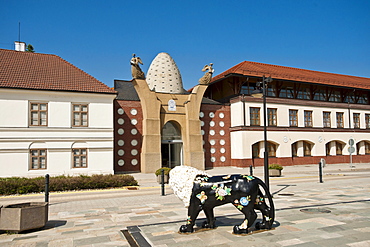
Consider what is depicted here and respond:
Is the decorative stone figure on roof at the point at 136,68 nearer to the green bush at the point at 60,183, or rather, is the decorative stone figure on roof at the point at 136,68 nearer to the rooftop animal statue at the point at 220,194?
the green bush at the point at 60,183

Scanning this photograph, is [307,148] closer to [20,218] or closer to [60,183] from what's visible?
[60,183]

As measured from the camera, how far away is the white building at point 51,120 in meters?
22.6

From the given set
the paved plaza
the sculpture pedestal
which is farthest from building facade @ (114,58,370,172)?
the sculpture pedestal

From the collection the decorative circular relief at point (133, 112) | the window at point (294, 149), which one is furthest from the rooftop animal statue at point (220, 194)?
the window at point (294, 149)

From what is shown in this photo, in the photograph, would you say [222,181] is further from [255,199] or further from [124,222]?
[124,222]

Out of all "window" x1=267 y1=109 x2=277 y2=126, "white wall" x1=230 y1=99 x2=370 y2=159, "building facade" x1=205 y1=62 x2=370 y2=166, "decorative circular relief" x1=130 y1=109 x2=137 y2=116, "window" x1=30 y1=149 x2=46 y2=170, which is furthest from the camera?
"window" x1=267 y1=109 x2=277 y2=126

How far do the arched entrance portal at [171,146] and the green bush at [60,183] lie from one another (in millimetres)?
12528

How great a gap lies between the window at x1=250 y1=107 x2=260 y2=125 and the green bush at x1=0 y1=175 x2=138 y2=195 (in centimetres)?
1840

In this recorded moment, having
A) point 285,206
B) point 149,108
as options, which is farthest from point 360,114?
point 285,206

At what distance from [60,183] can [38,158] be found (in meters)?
8.34

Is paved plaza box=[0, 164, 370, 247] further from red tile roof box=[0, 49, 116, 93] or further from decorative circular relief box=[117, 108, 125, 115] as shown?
decorative circular relief box=[117, 108, 125, 115]

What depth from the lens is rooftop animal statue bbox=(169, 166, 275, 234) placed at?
6816 millimetres

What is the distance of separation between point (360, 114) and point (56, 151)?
36.6 meters

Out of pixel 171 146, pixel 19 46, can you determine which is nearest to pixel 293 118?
pixel 171 146
